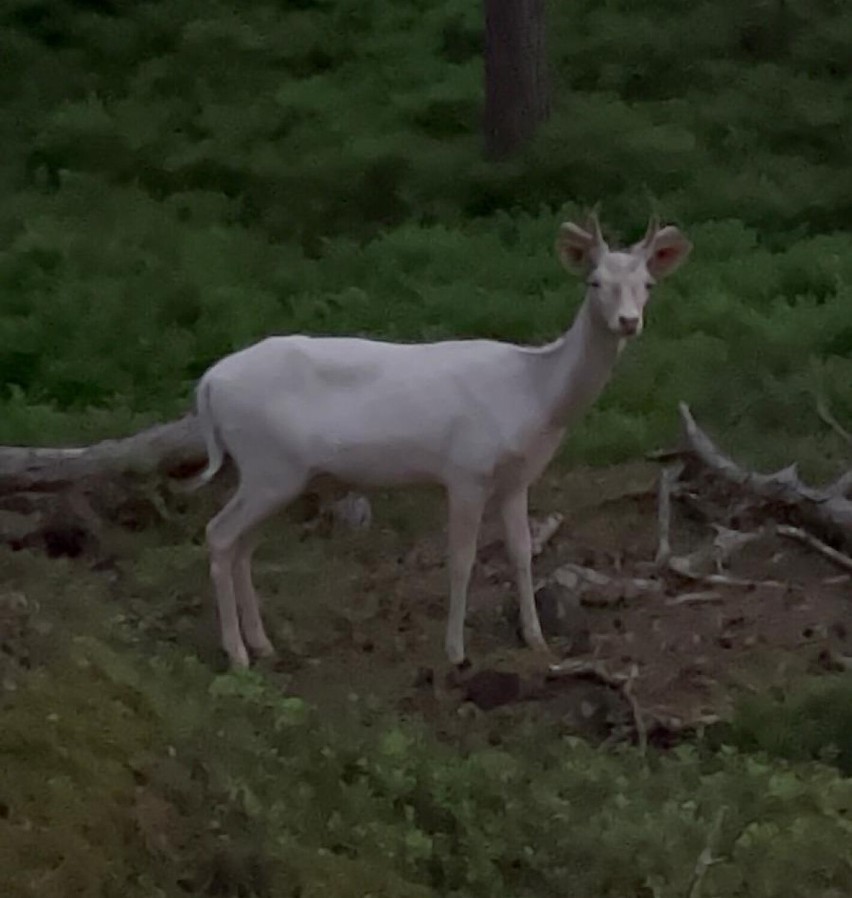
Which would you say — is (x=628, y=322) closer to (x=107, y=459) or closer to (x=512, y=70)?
(x=107, y=459)

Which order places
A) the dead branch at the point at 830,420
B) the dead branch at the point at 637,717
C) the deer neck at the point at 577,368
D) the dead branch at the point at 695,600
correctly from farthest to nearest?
the dead branch at the point at 830,420 → the dead branch at the point at 695,600 → the deer neck at the point at 577,368 → the dead branch at the point at 637,717

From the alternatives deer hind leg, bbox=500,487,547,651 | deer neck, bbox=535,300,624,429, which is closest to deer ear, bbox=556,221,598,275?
deer neck, bbox=535,300,624,429

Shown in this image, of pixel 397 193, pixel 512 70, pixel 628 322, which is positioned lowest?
pixel 397 193

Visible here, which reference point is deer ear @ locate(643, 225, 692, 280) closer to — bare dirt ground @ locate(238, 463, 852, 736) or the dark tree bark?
bare dirt ground @ locate(238, 463, 852, 736)

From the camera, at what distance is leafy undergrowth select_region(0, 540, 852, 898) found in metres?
Result: 4.56

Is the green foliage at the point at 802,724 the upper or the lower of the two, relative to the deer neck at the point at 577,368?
lower

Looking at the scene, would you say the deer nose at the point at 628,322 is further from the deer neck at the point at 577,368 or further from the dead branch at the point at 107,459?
the dead branch at the point at 107,459

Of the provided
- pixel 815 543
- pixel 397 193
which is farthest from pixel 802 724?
pixel 397 193

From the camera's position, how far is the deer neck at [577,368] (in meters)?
6.98

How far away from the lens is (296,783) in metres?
5.11

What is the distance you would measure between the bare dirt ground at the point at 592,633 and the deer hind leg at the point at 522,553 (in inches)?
3.8

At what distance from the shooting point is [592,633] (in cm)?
758

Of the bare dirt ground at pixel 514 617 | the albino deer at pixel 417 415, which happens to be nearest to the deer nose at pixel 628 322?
the albino deer at pixel 417 415

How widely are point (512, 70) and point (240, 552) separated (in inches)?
343
